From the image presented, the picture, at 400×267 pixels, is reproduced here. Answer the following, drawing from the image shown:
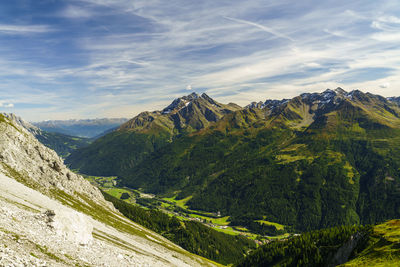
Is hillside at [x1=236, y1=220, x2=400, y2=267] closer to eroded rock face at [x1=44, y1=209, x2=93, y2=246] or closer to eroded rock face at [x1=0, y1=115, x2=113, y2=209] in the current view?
eroded rock face at [x1=44, y1=209, x2=93, y2=246]

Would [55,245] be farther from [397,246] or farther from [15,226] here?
[397,246]

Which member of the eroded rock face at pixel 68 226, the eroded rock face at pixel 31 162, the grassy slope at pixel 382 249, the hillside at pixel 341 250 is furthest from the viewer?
the eroded rock face at pixel 31 162

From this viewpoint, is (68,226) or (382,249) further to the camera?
(382,249)

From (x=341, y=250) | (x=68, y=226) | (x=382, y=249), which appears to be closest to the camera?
(x=68, y=226)

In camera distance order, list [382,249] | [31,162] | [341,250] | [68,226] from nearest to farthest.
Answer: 1. [68,226]
2. [382,249]
3. [341,250]
4. [31,162]

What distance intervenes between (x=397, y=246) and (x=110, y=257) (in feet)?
280

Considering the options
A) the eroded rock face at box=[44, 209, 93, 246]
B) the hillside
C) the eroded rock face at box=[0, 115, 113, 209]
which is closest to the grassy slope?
the hillside

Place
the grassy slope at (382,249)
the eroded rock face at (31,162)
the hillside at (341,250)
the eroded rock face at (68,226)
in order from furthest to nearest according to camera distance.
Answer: the eroded rock face at (31,162)
the hillside at (341,250)
the grassy slope at (382,249)
the eroded rock face at (68,226)

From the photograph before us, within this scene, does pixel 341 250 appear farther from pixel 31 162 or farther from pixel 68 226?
pixel 31 162

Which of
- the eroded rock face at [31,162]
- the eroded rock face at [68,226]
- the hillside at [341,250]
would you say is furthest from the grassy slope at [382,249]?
the eroded rock face at [31,162]

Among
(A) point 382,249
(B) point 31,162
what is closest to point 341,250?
(A) point 382,249

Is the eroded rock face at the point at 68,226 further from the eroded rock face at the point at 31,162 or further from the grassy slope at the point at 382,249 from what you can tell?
A: the grassy slope at the point at 382,249

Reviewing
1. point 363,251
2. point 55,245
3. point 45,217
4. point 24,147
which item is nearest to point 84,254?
point 55,245

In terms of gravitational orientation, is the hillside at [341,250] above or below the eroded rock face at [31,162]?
below
